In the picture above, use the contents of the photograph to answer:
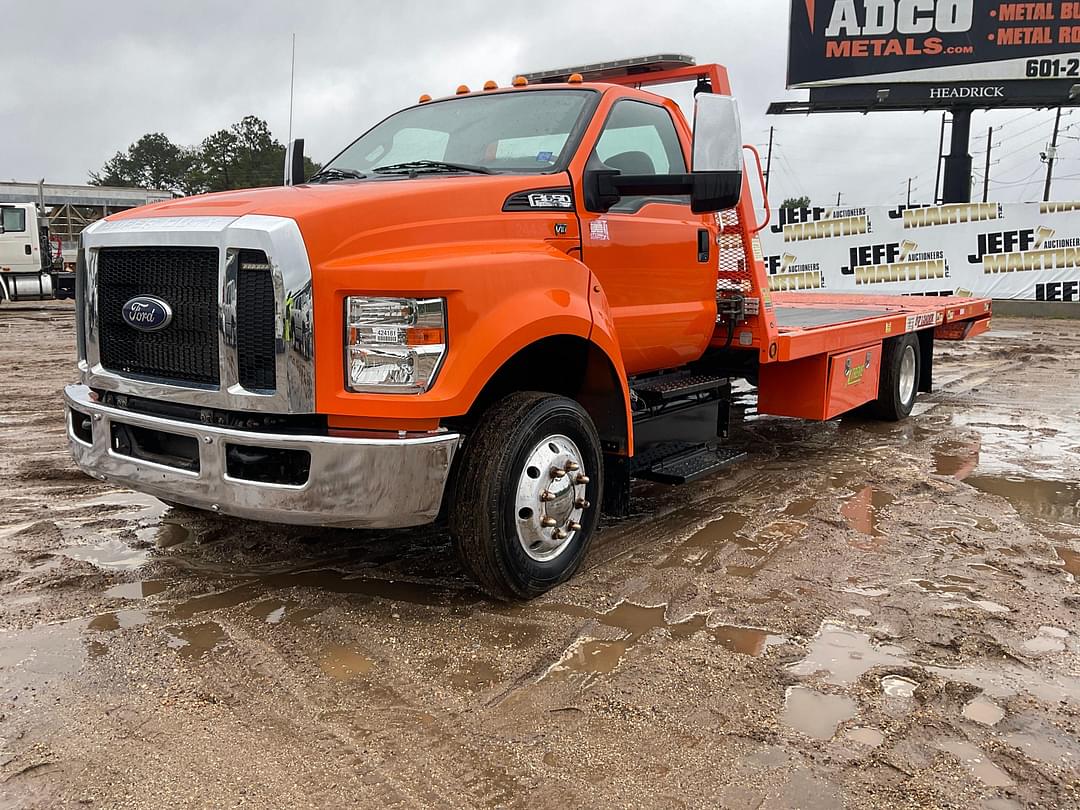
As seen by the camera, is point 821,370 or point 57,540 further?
point 821,370

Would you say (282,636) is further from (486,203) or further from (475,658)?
(486,203)

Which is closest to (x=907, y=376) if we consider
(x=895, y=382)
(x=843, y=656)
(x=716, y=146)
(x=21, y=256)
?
(x=895, y=382)

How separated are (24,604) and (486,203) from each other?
246cm

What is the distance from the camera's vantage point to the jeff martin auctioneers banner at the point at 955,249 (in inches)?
740

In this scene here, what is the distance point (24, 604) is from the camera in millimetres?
3672

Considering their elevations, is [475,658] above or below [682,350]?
below

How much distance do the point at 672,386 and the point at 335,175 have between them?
2073 millimetres

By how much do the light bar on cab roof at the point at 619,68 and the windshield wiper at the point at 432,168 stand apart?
4.52ft

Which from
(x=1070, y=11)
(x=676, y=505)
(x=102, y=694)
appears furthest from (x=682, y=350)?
(x=1070, y=11)

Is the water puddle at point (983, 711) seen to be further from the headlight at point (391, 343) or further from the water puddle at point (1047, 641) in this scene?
the headlight at point (391, 343)

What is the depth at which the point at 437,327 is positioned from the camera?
3229mm

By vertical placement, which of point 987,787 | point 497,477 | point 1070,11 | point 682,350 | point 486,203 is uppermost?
point 1070,11

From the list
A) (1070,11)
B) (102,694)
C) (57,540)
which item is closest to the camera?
(102,694)

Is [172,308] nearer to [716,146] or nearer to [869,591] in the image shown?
[716,146]
